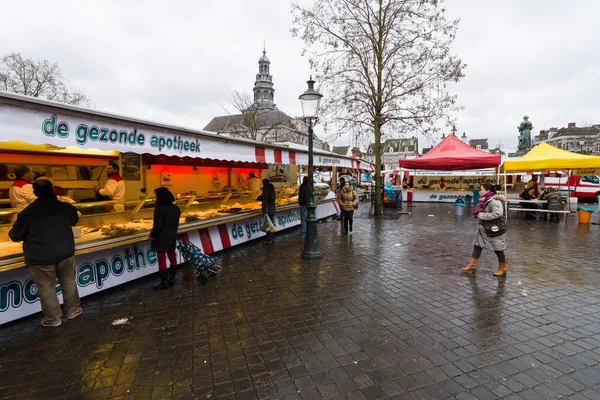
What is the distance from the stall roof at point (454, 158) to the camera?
41.9ft

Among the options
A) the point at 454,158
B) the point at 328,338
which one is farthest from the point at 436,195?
the point at 328,338

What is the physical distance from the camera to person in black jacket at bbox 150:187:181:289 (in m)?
5.02

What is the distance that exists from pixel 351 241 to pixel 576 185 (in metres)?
20.4

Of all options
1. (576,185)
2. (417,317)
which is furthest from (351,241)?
(576,185)

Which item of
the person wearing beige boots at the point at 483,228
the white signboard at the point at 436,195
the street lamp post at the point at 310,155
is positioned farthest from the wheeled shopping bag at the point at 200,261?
the white signboard at the point at 436,195

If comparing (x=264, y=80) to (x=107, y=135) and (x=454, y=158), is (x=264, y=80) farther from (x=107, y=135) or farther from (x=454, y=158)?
(x=107, y=135)

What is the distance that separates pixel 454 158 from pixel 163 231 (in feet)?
41.6

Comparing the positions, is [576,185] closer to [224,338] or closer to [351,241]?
[351,241]

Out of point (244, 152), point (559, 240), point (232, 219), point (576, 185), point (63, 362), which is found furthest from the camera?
point (576, 185)

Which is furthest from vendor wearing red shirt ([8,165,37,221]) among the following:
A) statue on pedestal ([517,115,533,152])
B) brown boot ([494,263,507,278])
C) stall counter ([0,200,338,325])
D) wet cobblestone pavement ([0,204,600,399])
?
statue on pedestal ([517,115,533,152])

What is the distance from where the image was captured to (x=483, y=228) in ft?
18.5

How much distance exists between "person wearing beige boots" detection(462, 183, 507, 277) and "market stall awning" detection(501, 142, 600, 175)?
792 cm

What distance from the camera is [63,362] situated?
9.89 feet

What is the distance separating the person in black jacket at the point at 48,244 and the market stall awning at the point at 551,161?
14.2m
